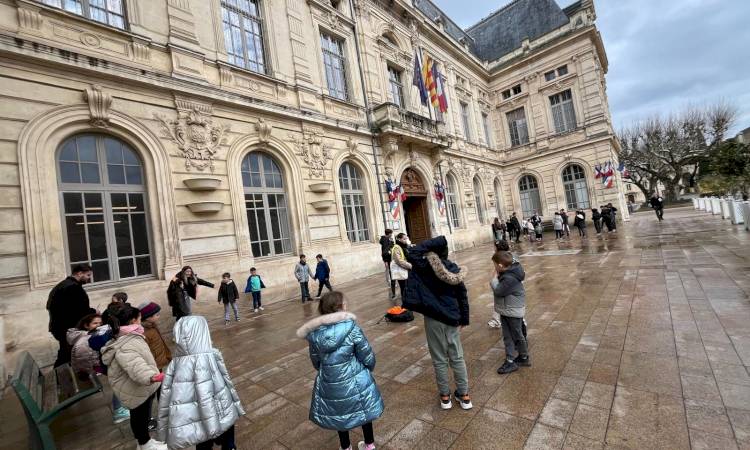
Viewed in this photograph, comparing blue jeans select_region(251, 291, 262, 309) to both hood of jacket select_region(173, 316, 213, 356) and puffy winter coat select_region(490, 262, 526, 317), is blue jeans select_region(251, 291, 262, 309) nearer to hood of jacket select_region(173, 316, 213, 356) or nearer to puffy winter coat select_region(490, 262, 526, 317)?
hood of jacket select_region(173, 316, 213, 356)

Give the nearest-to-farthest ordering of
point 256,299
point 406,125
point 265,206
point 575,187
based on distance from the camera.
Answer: point 256,299 → point 265,206 → point 406,125 → point 575,187

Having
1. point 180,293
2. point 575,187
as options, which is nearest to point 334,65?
point 180,293

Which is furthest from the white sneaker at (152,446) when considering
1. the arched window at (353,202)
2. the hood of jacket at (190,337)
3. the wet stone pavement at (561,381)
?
the arched window at (353,202)

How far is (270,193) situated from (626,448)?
362 inches

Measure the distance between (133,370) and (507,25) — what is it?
3118 cm

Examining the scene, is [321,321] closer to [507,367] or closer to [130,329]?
[130,329]

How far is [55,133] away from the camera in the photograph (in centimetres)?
607

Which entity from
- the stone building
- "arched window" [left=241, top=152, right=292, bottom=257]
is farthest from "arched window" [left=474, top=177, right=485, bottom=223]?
"arched window" [left=241, top=152, right=292, bottom=257]

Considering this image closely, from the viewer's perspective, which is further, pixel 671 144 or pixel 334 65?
pixel 671 144

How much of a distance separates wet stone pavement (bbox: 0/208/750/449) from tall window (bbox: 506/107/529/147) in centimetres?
1931

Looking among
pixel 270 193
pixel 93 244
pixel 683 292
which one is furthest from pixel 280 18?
pixel 683 292

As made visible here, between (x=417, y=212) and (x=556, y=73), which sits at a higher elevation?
(x=556, y=73)

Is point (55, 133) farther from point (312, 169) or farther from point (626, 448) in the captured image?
point (626, 448)

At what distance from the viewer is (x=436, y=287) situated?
2.71 m
